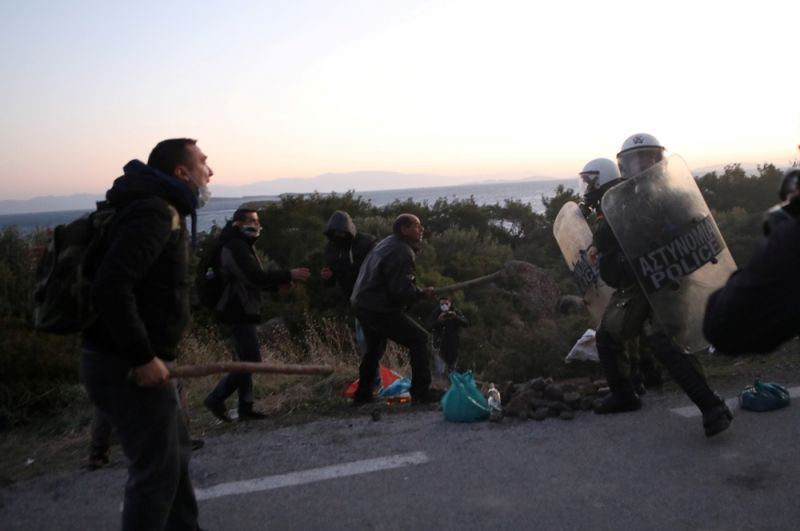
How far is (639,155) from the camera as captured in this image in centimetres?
551

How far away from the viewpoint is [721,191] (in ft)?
82.9

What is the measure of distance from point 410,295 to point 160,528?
364cm

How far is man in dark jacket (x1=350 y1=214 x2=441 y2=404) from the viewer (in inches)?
254

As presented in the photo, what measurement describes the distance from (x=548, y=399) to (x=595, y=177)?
1800 millimetres

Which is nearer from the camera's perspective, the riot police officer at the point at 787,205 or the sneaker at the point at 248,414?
the riot police officer at the point at 787,205

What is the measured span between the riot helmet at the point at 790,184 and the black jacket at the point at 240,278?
4287 millimetres

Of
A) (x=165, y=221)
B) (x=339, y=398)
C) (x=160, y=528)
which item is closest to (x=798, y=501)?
(x=160, y=528)

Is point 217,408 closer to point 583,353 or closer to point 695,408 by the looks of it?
point 583,353

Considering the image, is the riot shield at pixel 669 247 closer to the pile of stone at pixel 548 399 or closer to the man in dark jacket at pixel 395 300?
the pile of stone at pixel 548 399

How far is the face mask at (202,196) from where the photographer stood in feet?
11.2

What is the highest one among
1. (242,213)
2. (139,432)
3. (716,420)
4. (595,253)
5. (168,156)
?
(168,156)

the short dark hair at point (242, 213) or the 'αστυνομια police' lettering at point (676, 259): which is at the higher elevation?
the short dark hair at point (242, 213)

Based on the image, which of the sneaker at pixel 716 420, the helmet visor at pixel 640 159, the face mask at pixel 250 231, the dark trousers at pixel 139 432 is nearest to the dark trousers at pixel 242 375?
the face mask at pixel 250 231

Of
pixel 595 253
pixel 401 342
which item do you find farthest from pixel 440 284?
pixel 595 253
